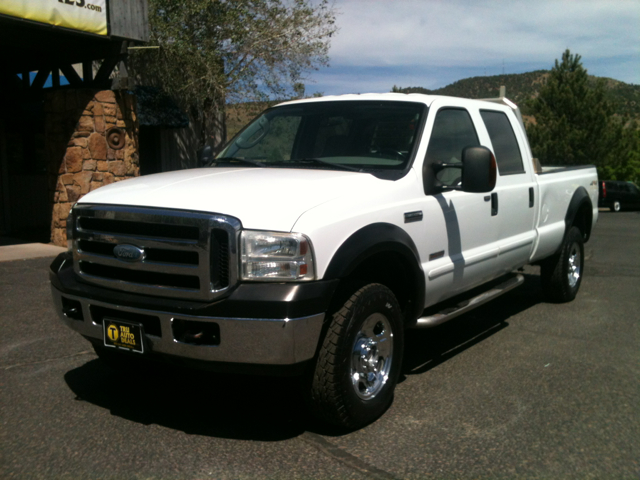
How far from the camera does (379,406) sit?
401 cm

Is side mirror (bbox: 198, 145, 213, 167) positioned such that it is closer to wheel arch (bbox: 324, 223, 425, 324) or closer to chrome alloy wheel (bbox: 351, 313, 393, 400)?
wheel arch (bbox: 324, 223, 425, 324)

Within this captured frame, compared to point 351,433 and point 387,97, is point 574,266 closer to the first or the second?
point 387,97

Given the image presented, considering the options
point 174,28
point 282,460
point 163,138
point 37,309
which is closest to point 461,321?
point 282,460

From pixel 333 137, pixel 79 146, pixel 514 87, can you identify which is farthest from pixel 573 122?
pixel 514 87

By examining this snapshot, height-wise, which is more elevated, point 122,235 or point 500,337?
point 122,235

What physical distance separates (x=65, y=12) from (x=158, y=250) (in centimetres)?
793

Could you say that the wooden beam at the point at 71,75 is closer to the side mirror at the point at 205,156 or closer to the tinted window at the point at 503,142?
the side mirror at the point at 205,156

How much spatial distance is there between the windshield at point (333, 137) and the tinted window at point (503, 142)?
1177mm

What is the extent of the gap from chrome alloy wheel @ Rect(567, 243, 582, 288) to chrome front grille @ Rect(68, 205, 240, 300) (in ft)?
16.6

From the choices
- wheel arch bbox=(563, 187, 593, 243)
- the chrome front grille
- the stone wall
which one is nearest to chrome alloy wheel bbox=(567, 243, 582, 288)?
wheel arch bbox=(563, 187, 593, 243)

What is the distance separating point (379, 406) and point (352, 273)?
32.1 inches

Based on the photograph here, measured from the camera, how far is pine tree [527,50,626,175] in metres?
33.6

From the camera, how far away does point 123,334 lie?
369 centimetres

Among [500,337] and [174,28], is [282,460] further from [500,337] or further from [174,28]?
[174,28]
